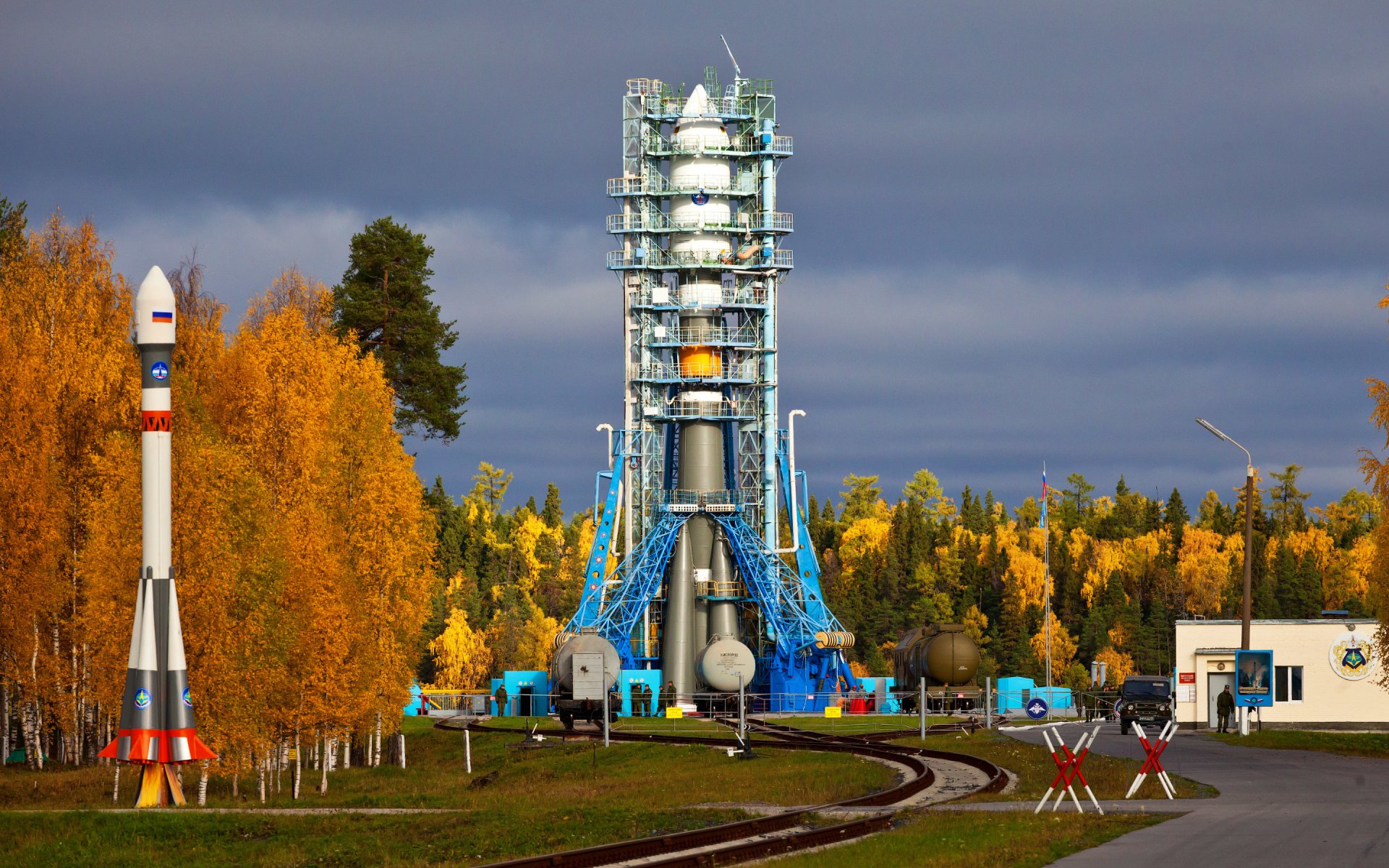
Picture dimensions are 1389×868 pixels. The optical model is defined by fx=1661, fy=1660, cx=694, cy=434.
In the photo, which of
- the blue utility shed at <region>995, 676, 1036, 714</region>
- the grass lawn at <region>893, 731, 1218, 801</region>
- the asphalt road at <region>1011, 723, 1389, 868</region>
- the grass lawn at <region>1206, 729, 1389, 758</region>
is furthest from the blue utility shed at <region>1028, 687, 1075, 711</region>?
the asphalt road at <region>1011, 723, 1389, 868</region>

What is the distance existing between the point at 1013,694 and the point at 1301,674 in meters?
20.3

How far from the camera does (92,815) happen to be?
32.5m

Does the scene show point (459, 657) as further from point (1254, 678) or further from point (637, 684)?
point (1254, 678)

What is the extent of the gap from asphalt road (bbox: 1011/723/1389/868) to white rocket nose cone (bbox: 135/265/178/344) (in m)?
26.3

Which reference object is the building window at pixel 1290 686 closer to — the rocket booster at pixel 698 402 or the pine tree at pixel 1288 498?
the rocket booster at pixel 698 402

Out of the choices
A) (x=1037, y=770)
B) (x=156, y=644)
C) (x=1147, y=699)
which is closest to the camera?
(x=1037, y=770)

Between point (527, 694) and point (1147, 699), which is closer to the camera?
point (1147, 699)

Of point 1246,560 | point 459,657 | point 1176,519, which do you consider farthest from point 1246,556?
point 1176,519

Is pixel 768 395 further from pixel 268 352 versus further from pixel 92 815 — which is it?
pixel 92 815

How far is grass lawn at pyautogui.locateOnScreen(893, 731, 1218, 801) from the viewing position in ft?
105

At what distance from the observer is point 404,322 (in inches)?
2886

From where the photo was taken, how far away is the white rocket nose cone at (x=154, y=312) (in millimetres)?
41094

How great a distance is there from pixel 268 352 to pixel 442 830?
83.1 feet

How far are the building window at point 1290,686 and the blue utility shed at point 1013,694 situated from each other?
50.1 feet
